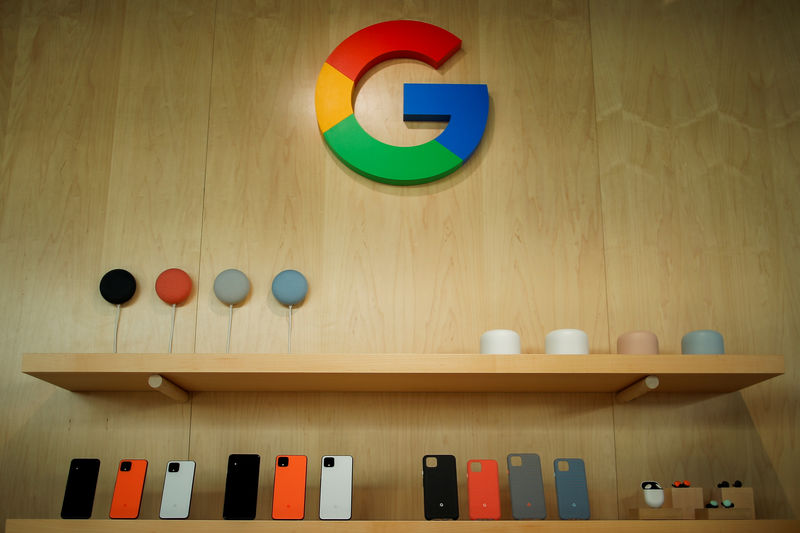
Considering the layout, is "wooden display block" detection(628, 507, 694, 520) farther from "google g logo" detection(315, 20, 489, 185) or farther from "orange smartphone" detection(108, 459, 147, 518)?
"orange smartphone" detection(108, 459, 147, 518)

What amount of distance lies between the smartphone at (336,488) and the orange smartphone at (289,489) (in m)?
0.05

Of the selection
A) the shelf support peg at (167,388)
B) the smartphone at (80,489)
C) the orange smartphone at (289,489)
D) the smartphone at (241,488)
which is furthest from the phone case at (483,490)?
the smartphone at (80,489)

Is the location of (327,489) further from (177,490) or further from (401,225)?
(401,225)

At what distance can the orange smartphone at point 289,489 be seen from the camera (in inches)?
77.2

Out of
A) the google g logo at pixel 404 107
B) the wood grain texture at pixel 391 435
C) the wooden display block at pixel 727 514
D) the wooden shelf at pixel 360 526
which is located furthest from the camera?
the google g logo at pixel 404 107

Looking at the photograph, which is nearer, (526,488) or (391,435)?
(526,488)

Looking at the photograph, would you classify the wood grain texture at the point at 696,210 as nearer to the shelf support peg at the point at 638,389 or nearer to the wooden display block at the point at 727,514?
the shelf support peg at the point at 638,389

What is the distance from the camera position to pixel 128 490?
1.99m

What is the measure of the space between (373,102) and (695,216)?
1145 millimetres

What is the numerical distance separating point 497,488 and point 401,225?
0.90m

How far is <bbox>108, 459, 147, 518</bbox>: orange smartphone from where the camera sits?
1972mm

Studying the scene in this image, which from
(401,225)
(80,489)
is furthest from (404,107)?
(80,489)

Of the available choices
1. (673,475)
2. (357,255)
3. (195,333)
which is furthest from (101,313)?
(673,475)

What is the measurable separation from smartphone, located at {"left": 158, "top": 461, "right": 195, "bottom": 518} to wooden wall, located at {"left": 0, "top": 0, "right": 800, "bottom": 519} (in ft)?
0.74
